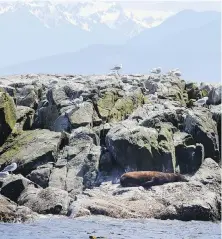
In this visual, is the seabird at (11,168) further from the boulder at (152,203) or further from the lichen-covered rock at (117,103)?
the lichen-covered rock at (117,103)

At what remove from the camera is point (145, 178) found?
43031mm

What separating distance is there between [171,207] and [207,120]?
1167cm

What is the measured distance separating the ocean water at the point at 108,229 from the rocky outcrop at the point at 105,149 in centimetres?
127

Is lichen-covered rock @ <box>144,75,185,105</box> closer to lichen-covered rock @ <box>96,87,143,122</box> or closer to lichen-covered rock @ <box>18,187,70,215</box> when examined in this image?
lichen-covered rock @ <box>96,87,143,122</box>

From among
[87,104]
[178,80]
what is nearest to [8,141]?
[87,104]

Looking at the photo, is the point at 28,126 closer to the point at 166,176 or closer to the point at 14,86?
the point at 14,86

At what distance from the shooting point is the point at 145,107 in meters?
52.4

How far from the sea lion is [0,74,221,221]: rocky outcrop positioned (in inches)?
22.1

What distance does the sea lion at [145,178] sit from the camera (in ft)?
141

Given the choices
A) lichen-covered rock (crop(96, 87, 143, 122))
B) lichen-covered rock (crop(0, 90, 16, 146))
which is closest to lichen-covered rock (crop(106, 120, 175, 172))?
lichen-covered rock (crop(96, 87, 143, 122))

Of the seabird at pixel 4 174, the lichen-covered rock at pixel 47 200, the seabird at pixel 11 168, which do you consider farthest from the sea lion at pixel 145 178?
the seabird at pixel 4 174

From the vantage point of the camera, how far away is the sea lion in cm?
4288

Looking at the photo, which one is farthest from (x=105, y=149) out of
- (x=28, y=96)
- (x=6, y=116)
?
(x=28, y=96)

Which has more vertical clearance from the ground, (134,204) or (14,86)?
(14,86)
